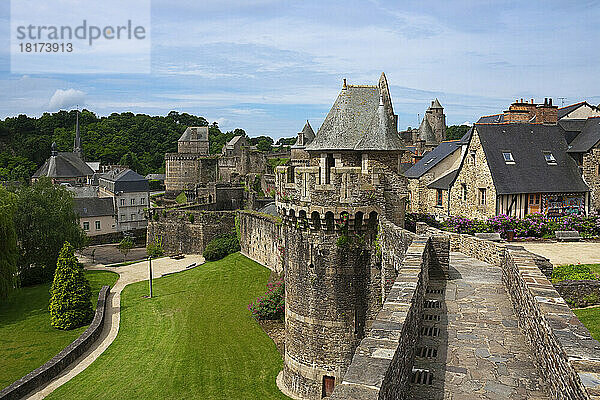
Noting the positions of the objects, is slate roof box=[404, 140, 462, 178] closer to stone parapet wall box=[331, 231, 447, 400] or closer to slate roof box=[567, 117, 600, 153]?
slate roof box=[567, 117, 600, 153]

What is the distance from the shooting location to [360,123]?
50.0 feet

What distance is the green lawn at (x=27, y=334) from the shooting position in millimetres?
18672

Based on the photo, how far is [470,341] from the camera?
288 inches

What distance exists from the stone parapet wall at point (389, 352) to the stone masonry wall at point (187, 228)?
29561 millimetres

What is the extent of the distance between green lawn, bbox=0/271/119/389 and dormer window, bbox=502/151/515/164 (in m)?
22.1

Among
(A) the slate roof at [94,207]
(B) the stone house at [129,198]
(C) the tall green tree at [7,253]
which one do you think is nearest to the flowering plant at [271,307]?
(C) the tall green tree at [7,253]

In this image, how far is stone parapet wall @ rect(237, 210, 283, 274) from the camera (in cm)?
2841

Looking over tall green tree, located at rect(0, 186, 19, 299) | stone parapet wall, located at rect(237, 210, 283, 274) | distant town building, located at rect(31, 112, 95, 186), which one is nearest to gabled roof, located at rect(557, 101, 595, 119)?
stone parapet wall, located at rect(237, 210, 283, 274)

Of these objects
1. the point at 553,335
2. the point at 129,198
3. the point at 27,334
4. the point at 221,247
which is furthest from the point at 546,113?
the point at 129,198

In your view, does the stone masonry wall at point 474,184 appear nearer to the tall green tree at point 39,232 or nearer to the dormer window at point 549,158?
the dormer window at point 549,158

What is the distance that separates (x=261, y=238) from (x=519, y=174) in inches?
623

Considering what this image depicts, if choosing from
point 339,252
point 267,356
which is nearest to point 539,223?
point 339,252

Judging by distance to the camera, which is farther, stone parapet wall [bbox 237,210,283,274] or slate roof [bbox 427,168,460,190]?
stone parapet wall [bbox 237,210,283,274]

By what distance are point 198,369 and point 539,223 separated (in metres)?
15.3
